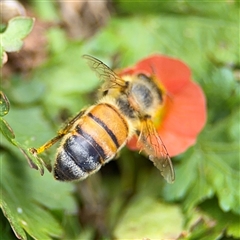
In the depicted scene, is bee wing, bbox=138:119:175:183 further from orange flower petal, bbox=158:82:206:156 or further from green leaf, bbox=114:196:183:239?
green leaf, bbox=114:196:183:239

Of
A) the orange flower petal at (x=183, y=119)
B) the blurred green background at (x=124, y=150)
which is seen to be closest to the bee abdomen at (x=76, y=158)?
the blurred green background at (x=124, y=150)

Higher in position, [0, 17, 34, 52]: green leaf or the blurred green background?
[0, 17, 34, 52]: green leaf

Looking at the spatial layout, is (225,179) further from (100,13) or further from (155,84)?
(100,13)

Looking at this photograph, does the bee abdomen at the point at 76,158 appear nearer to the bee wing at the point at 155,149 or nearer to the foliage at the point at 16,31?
the bee wing at the point at 155,149

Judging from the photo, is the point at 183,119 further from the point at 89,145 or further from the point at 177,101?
the point at 89,145

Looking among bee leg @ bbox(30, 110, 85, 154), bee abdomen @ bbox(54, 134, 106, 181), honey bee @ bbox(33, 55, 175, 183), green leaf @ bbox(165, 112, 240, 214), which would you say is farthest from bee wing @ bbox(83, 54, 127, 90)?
green leaf @ bbox(165, 112, 240, 214)

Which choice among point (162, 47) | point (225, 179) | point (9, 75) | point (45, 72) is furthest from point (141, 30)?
point (225, 179)

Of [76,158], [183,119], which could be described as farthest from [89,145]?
[183,119]
